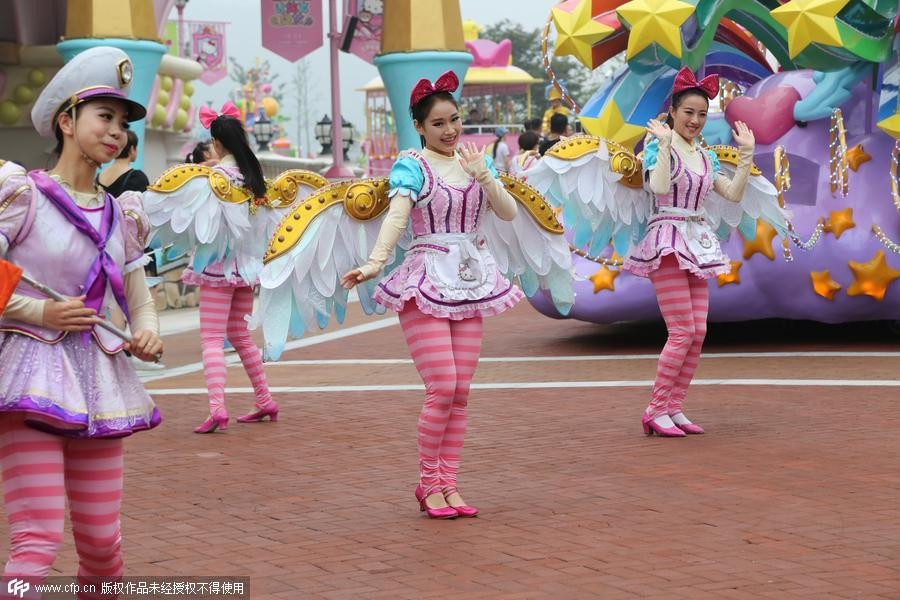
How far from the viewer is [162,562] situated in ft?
18.4

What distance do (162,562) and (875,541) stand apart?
9.33 feet

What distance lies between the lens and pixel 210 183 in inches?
344

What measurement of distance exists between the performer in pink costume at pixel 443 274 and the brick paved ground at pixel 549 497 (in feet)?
1.31

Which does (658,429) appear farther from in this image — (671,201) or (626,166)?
(626,166)

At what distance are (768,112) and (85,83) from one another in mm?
8541

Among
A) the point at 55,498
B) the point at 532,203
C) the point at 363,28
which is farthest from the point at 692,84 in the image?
the point at 363,28

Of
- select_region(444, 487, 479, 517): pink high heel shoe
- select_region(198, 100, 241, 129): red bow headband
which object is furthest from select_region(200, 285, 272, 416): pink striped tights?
select_region(444, 487, 479, 517): pink high heel shoe

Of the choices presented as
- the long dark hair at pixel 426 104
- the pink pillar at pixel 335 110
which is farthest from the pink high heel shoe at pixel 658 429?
the pink pillar at pixel 335 110

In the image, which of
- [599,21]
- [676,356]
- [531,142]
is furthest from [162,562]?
[531,142]

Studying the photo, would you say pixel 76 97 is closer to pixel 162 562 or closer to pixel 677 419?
pixel 162 562

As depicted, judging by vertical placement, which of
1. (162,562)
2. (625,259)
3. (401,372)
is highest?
(625,259)

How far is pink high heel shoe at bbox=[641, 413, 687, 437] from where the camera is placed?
324 inches

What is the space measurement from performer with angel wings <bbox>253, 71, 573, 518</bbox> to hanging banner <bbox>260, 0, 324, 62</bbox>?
57.7ft

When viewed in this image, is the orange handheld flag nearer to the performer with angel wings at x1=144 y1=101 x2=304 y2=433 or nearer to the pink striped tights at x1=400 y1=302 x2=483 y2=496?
the pink striped tights at x1=400 y1=302 x2=483 y2=496
